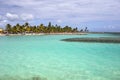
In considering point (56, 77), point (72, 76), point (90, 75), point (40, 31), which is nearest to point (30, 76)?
point (56, 77)

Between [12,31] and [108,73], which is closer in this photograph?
[108,73]

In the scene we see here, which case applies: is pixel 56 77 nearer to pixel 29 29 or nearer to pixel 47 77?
pixel 47 77

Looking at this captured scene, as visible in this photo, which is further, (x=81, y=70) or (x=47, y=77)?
(x=81, y=70)

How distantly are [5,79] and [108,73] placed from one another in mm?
7763

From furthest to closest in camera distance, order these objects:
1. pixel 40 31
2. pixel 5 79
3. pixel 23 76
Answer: pixel 40 31 → pixel 23 76 → pixel 5 79

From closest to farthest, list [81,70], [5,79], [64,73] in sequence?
1. [5,79]
2. [64,73]
3. [81,70]

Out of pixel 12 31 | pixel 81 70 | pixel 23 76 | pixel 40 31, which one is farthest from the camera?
pixel 40 31

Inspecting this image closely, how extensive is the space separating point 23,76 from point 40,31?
142 metres

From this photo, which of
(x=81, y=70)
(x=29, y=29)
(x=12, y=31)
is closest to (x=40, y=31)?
(x=29, y=29)

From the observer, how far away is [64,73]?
1798 cm

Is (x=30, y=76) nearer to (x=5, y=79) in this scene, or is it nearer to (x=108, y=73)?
(x=5, y=79)

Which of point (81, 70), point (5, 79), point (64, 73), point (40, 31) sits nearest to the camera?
point (5, 79)

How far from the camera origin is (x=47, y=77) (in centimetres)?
1659

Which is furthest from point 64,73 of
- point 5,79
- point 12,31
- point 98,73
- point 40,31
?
point 40,31
